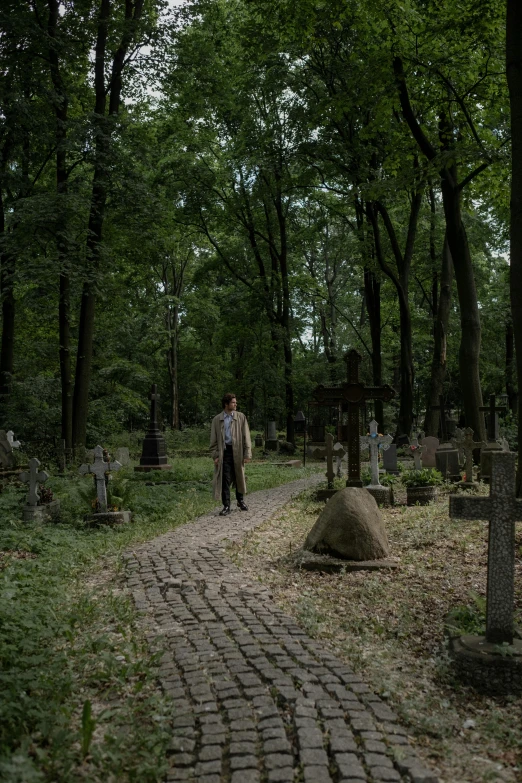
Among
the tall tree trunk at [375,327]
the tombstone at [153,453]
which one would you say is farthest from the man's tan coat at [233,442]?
the tall tree trunk at [375,327]

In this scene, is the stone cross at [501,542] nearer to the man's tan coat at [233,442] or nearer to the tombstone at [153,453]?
the man's tan coat at [233,442]

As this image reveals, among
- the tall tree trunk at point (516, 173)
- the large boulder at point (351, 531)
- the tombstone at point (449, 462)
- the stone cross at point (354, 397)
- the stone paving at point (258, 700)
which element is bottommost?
the stone paving at point (258, 700)

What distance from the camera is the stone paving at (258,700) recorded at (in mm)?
3102

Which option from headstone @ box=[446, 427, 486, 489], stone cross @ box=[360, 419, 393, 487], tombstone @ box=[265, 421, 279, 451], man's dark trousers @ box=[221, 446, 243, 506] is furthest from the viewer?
tombstone @ box=[265, 421, 279, 451]

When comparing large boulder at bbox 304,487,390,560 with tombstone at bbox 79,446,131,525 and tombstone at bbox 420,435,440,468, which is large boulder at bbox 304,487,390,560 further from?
tombstone at bbox 420,435,440,468

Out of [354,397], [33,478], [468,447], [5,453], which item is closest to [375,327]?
[468,447]

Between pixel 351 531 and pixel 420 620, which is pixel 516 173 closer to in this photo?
pixel 351 531

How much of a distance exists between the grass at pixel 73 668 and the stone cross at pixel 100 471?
107 centimetres

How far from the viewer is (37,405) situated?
18.8 m

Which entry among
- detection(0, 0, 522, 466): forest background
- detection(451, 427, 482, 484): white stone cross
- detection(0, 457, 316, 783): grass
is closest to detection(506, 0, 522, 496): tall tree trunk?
detection(0, 0, 522, 466): forest background

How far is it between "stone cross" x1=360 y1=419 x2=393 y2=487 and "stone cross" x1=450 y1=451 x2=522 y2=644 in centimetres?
688

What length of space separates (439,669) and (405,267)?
1839 cm

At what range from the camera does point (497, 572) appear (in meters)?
4.20

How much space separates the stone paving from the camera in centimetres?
310
